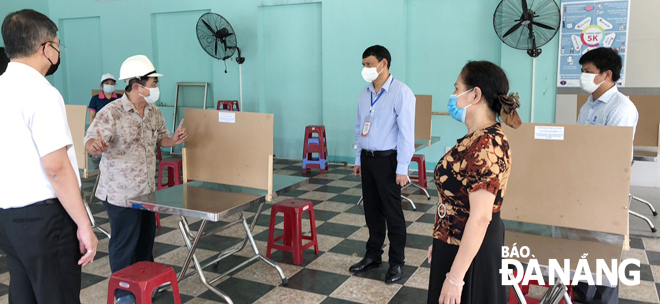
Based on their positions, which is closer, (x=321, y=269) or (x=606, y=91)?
(x=606, y=91)

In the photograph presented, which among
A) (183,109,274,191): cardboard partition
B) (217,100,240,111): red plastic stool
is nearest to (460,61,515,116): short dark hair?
(183,109,274,191): cardboard partition

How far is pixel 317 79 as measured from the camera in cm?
779

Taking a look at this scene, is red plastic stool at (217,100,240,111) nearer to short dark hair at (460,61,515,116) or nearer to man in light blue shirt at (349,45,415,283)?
man in light blue shirt at (349,45,415,283)

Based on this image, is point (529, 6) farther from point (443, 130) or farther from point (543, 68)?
point (443, 130)

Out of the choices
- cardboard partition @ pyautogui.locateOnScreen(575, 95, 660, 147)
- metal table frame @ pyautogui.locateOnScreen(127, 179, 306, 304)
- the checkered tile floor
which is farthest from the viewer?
cardboard partition @ pyautogui.locateOnScreen(575, 95, 660, 147)

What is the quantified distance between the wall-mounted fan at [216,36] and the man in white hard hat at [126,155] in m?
4.78

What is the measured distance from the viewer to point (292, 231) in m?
3.66

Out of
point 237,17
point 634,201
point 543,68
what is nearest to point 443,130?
point 543,68

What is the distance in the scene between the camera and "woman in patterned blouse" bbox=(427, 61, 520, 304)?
5.32 ft

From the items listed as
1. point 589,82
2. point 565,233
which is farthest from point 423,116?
point 565,233

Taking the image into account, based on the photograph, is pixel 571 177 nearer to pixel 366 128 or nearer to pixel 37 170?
pixel 366 128

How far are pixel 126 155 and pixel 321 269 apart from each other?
1.52 metres

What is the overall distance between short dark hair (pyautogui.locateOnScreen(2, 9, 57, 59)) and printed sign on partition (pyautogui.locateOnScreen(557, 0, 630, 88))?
5.59m

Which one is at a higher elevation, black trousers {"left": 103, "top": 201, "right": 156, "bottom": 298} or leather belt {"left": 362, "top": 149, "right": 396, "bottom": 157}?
leather belt {"left": 362, "top": 149, "right": 396, "bottom": 157}
